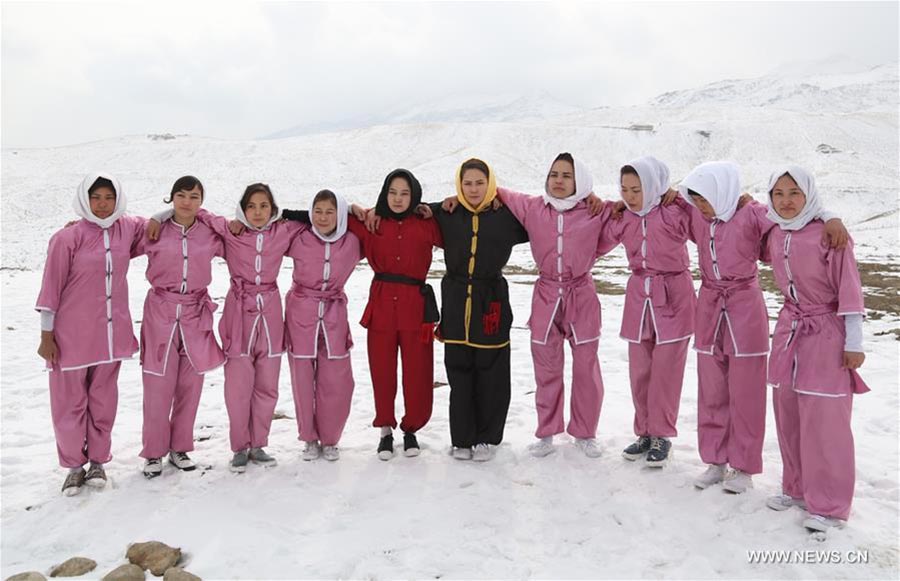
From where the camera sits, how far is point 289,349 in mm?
4977

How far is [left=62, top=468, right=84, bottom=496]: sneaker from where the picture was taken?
4430mm

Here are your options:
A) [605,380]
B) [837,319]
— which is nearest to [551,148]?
[605,380]

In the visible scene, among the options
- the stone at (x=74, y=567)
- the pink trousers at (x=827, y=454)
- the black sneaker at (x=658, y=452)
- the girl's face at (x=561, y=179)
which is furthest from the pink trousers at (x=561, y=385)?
the stone at (x=74, y=567)

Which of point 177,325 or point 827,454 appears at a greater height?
point 177,325

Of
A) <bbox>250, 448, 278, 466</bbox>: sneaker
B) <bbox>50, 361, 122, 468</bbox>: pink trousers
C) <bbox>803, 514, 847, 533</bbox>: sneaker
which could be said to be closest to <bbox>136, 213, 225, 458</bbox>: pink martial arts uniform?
<bbox>50, 361, 122, 468</bbox>: pink trousers

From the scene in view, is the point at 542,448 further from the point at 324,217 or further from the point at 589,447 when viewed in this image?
the point at 324,217

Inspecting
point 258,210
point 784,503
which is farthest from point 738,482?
point 258,210

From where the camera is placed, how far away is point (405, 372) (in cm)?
507

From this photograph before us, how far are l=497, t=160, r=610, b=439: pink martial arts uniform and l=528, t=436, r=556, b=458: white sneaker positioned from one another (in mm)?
58

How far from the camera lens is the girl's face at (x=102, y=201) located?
4508 millimetres

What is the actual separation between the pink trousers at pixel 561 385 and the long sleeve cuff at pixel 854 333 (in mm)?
1764

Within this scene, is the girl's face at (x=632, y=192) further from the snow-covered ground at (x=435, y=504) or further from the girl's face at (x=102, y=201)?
the girl's face at (x=102, y=201)

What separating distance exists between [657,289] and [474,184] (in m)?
1.63

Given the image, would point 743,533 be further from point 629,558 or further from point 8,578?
point 8,578
